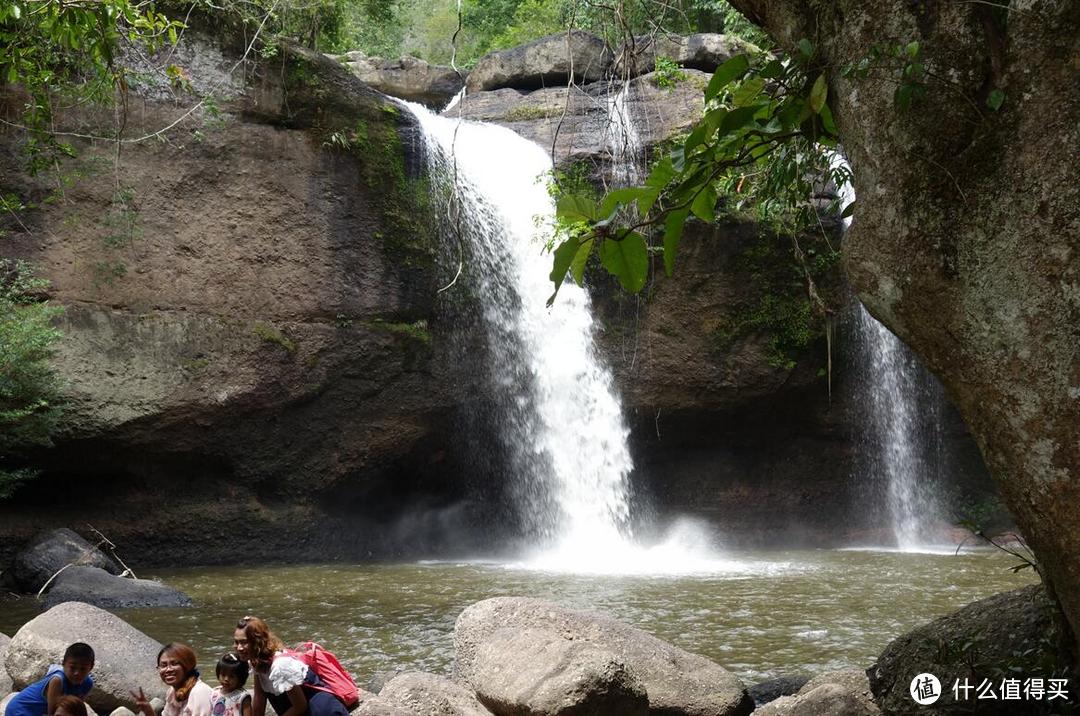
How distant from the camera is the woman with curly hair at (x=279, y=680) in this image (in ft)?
13.1

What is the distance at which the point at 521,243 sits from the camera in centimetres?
1392

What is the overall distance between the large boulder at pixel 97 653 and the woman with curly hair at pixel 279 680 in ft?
5.86

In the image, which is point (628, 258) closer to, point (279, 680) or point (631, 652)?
point (279, 680)

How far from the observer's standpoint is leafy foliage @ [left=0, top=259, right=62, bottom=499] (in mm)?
9578

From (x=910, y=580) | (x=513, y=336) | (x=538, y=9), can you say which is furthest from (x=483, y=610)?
(x=538, y=9)

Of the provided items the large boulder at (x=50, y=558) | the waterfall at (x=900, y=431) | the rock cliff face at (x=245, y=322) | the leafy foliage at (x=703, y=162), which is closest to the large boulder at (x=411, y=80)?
the rock cliff face at (x=245, y=322)

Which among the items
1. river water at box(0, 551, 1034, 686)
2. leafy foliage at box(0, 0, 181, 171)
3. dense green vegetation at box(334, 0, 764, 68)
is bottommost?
river water at box(0, 551, 1034, 686)

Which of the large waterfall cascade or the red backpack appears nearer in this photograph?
the red backpack

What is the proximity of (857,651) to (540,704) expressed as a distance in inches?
124

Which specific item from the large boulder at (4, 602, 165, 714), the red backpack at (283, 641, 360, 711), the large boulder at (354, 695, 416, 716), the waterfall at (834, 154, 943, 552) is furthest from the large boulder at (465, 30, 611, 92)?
the red backpack at (283, 641, 360, 711)

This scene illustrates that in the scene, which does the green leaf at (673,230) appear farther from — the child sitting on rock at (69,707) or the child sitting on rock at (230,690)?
the child sitting on rock at (69,707)

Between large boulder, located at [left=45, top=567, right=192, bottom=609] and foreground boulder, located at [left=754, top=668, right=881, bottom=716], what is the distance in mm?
6236

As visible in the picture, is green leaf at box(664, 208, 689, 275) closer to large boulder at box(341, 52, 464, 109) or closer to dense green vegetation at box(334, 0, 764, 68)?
dense green vegetation at box(334, 0, 764, 68)

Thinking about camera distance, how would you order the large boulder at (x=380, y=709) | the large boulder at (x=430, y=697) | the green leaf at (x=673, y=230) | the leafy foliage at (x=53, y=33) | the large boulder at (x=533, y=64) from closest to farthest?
the green leaf at (x=673, y=230) < the large boulder at (x=380, y=709) < the large boulder at (x=430, y=697) < the leafy foliage at (x=53, y=33) < the large boulder at (x=533, y=64)
